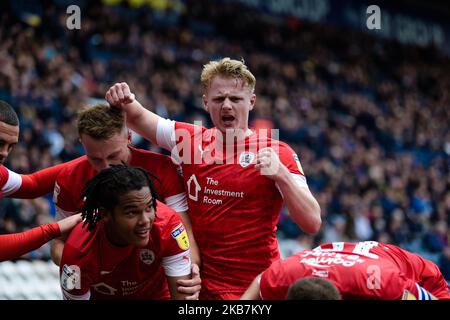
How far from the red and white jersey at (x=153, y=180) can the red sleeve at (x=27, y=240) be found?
46 centimetres

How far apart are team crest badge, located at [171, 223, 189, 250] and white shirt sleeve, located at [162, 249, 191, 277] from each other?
5 centimetres

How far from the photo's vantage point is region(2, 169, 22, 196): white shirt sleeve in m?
5.23

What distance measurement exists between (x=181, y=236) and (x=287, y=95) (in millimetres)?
15351

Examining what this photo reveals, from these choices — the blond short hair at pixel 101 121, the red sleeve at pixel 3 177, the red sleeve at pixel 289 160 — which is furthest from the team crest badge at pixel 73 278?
the red sleeve at pixel 289 160

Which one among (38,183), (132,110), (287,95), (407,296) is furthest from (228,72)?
(287,95)

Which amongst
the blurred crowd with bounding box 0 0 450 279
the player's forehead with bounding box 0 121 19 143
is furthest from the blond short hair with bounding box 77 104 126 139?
the blurred crowd with bounding box 0 0 450 279

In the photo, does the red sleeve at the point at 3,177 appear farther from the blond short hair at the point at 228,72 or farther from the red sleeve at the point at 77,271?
the blond short hair at the point at 228,72

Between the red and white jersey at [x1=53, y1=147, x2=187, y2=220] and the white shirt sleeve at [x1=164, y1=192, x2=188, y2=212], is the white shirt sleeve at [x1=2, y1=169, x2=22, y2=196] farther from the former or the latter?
the white shirt sleeve at [x1=164, y1=192, x2=188, y2=212]

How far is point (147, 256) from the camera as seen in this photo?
4609 mm

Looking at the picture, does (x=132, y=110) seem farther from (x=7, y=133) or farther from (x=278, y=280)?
(x=278, y=280)

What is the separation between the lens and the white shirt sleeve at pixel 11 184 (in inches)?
206

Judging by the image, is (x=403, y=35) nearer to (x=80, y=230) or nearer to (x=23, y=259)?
(x=23, y=259)

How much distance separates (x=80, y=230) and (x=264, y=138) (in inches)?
56.8
